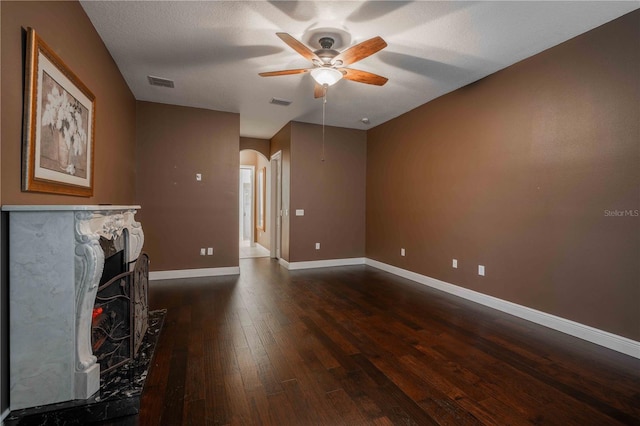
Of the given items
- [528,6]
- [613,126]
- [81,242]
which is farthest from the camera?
[613,126]

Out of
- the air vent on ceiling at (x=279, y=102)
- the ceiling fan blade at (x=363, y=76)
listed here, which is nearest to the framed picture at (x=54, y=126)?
the ceiling fan blade at (x=363, y=76)

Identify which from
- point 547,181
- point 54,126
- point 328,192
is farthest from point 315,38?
point 328,192

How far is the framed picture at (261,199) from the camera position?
759 cm

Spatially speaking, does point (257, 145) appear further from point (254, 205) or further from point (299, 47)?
point (299, 47)

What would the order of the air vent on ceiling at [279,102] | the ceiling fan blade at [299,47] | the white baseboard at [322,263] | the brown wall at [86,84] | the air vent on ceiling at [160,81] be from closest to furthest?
1. the brown wall at [86,84]
2. the ceiling fan blade at [299,47]
3. the air vent on ceiling at [160,81]
4. the air vent on ceiling at [279,102]
5. the white baseboard at [322,263]

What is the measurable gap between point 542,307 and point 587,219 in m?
0.98

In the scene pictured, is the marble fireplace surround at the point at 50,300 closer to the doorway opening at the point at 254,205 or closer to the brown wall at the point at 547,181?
the brown wall at the point at 547,181

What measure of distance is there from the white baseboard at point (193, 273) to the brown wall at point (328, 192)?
3.60 ft

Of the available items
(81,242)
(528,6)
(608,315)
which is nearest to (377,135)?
(528,6)

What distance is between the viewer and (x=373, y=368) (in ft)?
7.04

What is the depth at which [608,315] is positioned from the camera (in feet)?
8.29

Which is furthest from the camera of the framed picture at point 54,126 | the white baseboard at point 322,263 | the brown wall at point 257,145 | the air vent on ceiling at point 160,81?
the brown wall at point 257,145

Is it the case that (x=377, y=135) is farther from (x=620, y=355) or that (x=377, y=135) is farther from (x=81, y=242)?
(x=81, y=242)

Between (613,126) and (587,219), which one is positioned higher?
(613,126)
